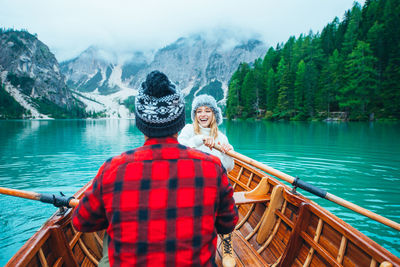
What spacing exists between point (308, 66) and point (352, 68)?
33.5 ft

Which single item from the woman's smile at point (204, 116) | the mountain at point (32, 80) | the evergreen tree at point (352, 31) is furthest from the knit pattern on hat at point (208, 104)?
the mountain at point (32, 80)

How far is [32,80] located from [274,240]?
204 metres

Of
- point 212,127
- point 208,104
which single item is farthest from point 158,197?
point 208,104

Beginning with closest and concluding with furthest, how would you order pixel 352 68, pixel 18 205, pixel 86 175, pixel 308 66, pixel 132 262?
1. pixel 132 262
2. pixel 18 205
3. pixel 86 175
4. pixel 352 68
5. pixel 308 66

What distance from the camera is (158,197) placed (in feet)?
3.78

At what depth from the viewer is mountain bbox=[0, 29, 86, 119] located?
14738cm

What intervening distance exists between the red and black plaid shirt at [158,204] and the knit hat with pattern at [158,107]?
0.11m

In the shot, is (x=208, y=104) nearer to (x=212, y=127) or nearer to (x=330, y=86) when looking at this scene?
(x=212, y=127)

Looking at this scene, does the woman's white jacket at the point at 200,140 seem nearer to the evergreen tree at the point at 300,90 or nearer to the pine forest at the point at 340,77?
the pine forest at the point at 340,77

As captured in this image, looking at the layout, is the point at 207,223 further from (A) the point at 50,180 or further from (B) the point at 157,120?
(A) the point at 50,180

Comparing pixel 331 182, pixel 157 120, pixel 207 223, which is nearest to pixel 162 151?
pixel 157 120

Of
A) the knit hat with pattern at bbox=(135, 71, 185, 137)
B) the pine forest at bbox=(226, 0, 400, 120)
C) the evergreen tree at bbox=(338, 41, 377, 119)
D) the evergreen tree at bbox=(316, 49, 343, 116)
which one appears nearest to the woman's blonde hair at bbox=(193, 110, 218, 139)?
the knit hat with pattern at bbox=(135, 71, 185, 137)

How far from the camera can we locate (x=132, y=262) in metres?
1.14

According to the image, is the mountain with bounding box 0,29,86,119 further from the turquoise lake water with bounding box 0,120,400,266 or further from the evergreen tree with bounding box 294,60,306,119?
the turquoise lake water with bounding box 0,120,400,266
